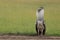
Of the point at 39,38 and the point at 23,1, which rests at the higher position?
the point at 23,1

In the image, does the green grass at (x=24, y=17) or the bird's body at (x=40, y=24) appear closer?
the bird's body at (x=40, y=24)

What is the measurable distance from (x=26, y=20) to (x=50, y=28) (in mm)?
1670

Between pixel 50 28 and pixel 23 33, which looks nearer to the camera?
pixel 23 33

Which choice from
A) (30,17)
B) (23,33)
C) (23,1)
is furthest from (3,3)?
(23,33)

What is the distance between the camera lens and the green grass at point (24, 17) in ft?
28.9

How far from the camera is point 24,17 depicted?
37.0 feet

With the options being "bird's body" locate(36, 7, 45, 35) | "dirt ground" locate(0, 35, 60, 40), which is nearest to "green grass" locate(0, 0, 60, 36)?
"bird's body" locate(36, 7, 45, 35)

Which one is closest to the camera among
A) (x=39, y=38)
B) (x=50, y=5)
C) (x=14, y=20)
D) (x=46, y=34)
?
(x=39, y=38)

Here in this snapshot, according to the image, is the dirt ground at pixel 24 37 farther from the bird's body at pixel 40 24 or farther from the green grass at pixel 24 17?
the green grass at pixel 24 17

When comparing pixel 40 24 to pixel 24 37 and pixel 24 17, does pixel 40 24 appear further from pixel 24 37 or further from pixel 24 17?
pixel 24 17

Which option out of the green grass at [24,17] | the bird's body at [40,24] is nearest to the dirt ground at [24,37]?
the bird's body at [40,24]

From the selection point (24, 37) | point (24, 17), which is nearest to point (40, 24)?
point (24, 37)

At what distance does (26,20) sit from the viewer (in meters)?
10.5

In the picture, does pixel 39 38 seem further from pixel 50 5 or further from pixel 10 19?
pixel 50 5
